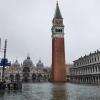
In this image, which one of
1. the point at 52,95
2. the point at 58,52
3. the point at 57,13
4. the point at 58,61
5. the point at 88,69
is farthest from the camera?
the point at 57,13

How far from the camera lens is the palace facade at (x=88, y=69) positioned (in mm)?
79488

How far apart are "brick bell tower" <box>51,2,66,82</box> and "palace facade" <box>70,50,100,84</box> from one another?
6.15m

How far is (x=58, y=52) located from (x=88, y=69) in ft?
71.1

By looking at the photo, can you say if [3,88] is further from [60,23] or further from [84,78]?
[60,23]

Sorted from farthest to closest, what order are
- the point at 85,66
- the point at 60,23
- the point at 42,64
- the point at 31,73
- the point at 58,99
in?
the point at 42,64
the point at 31,73
the point at 60,23
the point at 85,66
the point at 58,99

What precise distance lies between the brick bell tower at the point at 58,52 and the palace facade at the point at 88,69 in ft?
20.2

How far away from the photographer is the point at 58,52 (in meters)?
105

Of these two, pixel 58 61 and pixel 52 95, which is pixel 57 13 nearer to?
pixel 58 61


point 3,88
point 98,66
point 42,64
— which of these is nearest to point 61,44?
point 98,66

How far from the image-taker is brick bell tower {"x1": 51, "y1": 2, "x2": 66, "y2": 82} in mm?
103250

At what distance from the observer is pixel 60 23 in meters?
113

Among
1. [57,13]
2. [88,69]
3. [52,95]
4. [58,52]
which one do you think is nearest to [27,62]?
[57,13]

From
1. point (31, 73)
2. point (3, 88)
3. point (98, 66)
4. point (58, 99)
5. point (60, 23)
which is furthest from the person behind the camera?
point (31, 73)

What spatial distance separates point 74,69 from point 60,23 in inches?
921
